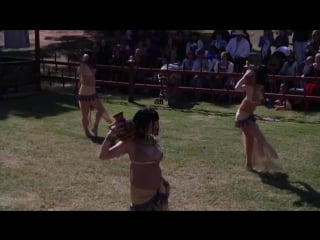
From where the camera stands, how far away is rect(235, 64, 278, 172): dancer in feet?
28.6

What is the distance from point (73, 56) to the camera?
21641 millimetres

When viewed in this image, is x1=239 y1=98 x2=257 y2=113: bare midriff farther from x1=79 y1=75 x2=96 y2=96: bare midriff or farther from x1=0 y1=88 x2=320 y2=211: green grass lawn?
x1=79 y1=75 x2=96 y2=96: bare midriff

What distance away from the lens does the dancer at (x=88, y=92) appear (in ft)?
35.3

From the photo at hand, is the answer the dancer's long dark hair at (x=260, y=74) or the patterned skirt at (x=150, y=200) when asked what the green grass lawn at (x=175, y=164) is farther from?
the patterned skirt at (x=150, y=200)

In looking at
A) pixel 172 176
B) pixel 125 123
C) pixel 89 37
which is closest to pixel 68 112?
pixel 172 176

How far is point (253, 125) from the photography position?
8828 millimetres

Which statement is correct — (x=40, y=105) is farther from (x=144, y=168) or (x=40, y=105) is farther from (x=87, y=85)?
(x=144, y=168)

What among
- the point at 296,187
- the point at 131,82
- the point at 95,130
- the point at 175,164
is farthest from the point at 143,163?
the point at 131,82

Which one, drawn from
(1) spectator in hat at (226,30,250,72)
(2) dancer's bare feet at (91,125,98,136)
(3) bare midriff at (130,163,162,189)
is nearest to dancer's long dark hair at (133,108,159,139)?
(3) bare midriff at (130,163,162,189)

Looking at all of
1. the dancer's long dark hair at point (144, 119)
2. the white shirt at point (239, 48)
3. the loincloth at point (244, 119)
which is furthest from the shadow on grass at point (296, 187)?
the white shirt at point (239, 48)

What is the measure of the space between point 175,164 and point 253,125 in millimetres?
1457

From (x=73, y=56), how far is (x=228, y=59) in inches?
331

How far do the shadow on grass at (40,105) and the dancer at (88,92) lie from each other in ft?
7.04

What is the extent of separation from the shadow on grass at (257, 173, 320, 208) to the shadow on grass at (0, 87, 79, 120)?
607cm
